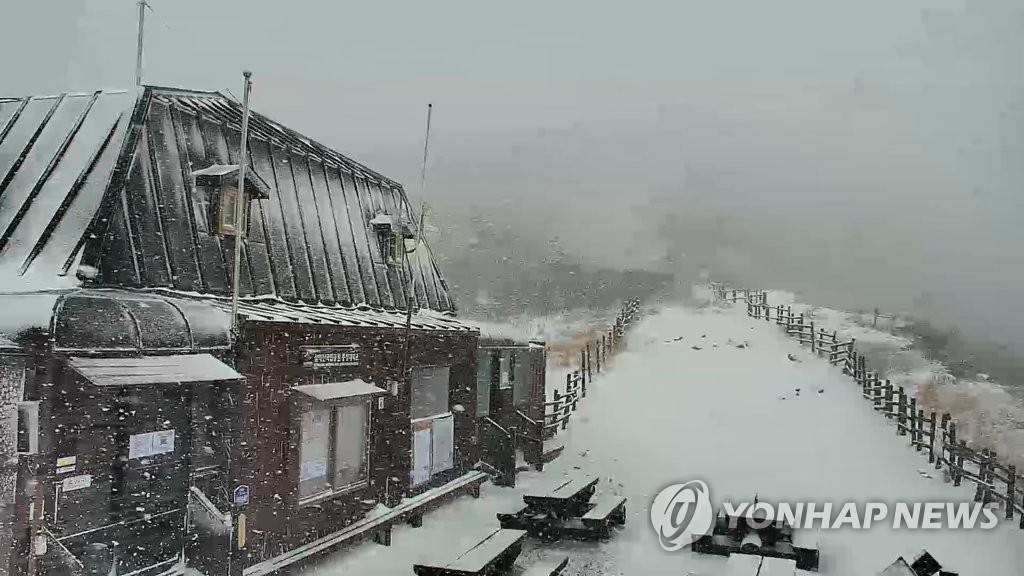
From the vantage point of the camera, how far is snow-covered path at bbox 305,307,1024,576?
6914mm

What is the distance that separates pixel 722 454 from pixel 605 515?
10.1 feet

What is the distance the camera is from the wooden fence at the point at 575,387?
10.3 metres

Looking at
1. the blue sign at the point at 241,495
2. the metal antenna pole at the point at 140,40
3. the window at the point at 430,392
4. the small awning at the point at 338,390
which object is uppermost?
the metal antenna pole at the point at 140,40

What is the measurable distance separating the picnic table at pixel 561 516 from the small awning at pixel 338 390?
5.63ft

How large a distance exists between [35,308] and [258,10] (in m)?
4.75

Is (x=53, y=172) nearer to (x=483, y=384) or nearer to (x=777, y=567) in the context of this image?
(x=777, y=567)

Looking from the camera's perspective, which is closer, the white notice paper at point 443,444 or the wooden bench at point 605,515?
the wooden bench at point 605,515

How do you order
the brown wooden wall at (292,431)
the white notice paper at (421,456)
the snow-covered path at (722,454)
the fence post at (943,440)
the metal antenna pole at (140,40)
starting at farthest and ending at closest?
the fence post at (943,440), the white notice paper at (421,456), the snow-covered path at (722,454), the metal antenna pole at (140,40), the brown wooden wall at (292,431)

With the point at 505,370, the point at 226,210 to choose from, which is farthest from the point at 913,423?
the point at 226,210

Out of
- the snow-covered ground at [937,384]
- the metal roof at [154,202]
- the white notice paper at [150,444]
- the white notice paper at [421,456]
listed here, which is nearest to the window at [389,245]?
the metal roof at [154,202]

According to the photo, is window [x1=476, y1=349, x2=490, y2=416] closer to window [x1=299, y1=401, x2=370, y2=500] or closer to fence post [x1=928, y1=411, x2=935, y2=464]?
window [x1=299, y1=401, x2=370, y2=500]

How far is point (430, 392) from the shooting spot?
8.18 metres

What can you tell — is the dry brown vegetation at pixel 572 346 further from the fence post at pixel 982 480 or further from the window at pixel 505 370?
the fence post at pixel 982 480

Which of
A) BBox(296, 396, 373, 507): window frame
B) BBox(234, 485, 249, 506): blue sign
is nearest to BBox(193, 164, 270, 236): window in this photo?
BBox(296, 396, 373, 507): window frame
